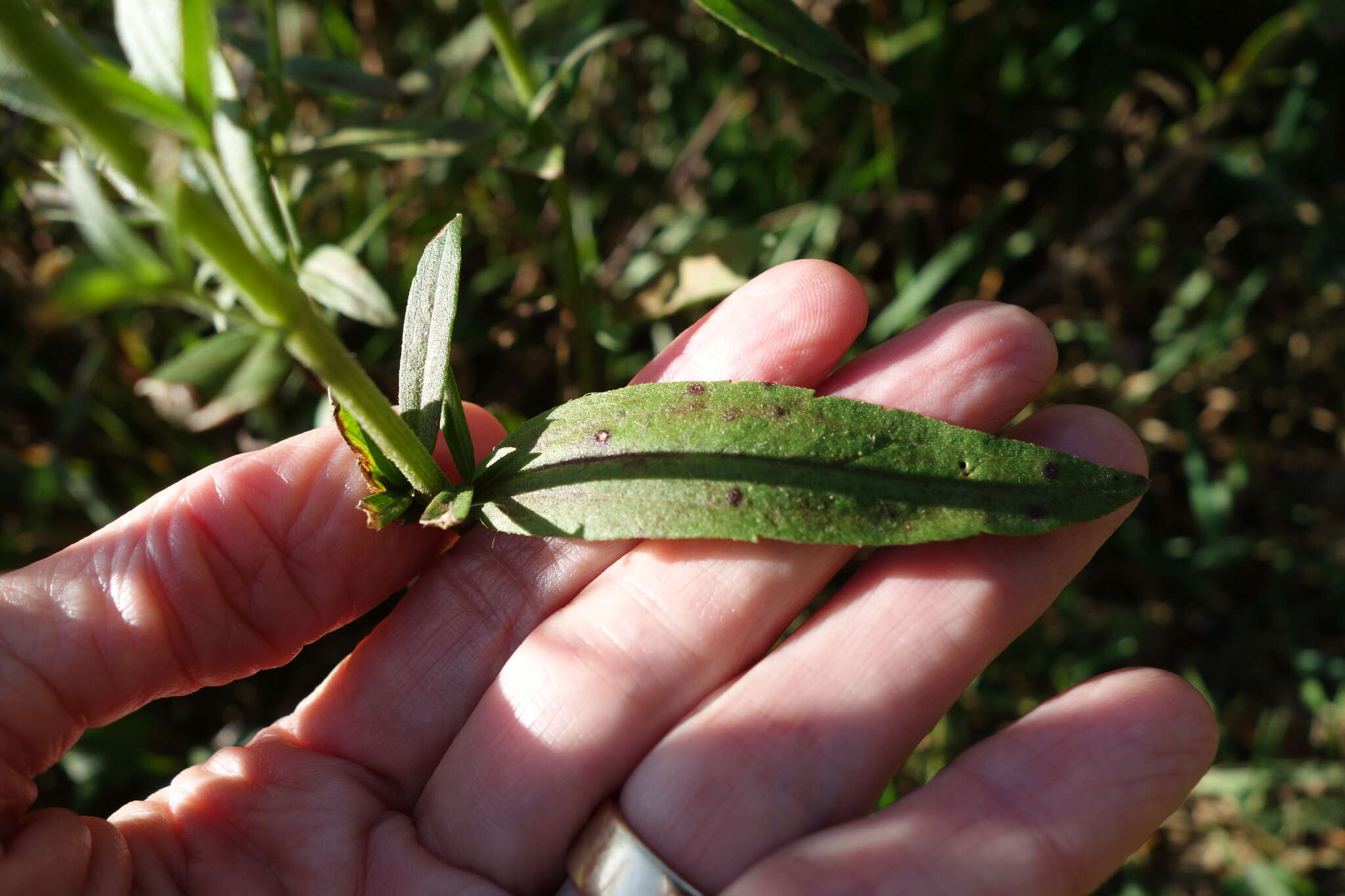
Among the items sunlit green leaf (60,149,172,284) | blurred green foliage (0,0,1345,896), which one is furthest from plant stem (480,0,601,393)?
sunlit green leaf (60,149,172,284)

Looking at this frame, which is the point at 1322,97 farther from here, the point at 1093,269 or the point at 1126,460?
the point at 1126,460

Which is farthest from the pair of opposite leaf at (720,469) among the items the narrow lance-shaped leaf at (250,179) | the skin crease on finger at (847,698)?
the narrow lance-shaped leaf at (250,179)

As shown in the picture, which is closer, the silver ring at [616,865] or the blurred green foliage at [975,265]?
the silver ring at [616,865]

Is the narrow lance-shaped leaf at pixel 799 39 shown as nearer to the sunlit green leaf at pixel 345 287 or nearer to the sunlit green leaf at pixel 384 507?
the sunlit green leaf at pixel 345 287

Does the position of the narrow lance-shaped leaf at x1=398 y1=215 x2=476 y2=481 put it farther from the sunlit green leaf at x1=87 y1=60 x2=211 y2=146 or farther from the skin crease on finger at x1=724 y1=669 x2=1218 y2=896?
the skin crease on finger at x1=724 y1=669 x2=1218 y2=896

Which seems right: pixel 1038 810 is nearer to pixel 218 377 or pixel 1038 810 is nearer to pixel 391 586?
pixel 391 586

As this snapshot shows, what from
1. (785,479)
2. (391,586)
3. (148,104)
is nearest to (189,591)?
(391,586)
